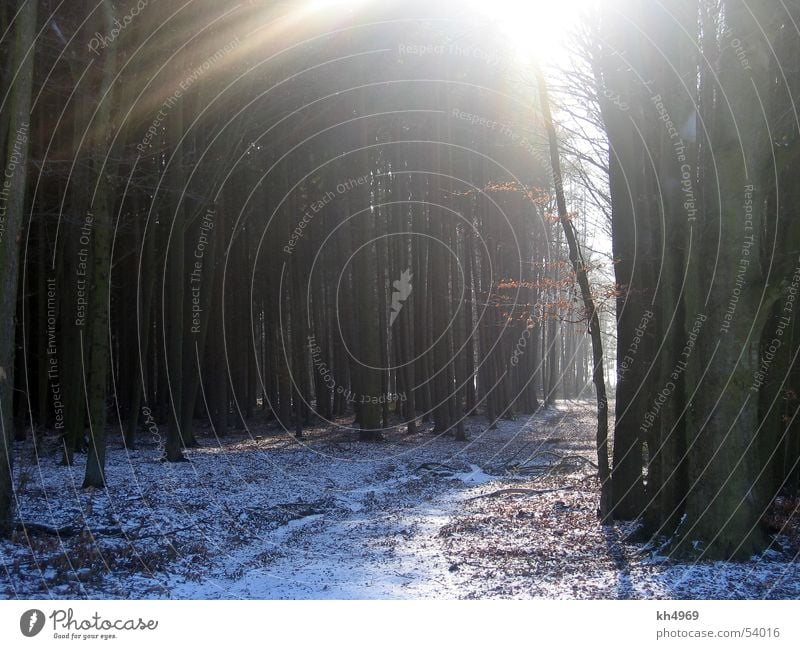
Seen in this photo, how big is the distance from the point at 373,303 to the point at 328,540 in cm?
1832

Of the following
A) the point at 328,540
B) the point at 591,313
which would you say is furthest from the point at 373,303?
the point at 328,540

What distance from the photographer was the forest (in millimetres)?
10883

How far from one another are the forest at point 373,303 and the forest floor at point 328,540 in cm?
8

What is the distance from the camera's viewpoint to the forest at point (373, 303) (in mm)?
10883

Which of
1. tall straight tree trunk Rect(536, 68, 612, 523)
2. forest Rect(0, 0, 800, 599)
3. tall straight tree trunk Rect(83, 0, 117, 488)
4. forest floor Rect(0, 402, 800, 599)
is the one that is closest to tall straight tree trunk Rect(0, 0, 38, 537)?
forest Rect(0, 0, 800, 599)

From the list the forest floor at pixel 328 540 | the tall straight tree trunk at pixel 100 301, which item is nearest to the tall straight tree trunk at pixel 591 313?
the forest floor at pixel 328 540

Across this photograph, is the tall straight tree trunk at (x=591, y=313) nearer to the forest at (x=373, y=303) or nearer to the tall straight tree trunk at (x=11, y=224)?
the forest at (x=373, y=303)

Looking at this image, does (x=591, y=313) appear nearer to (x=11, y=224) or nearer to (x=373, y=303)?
(x=11, y=224)

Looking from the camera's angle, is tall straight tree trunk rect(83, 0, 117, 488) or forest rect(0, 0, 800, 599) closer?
forest rect(0, 0, 800, 599)

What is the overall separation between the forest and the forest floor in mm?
78

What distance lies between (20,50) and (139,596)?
716 cm

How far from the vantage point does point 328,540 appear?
1386cm

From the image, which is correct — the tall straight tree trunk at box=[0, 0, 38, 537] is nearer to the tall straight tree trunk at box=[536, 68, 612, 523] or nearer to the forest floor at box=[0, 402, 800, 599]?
the forest floor at box=[0, 402, 800, 599]
